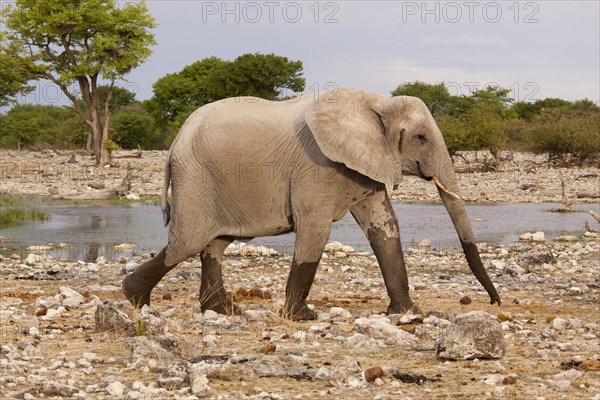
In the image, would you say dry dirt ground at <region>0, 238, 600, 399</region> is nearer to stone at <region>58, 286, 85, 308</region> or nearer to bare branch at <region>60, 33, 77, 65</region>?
stone at <region>58, 286, 85, 308</region>

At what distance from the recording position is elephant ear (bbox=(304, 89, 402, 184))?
10.1m

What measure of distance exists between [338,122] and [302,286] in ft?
5.53

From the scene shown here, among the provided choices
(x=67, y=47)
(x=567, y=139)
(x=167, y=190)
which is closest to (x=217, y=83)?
(x=67, y=47)

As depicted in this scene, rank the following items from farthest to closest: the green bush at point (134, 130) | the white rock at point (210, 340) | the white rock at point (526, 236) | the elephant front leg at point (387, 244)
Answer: the green bush at point (134, 130)
the white rock at point (526, 236)
the elephant front leg at point (387, 244)
the white rock at point (210, 340)

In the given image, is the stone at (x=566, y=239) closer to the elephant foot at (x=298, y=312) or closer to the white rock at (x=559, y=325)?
the white rock at (x=559, y=325)

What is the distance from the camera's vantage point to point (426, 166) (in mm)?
10312

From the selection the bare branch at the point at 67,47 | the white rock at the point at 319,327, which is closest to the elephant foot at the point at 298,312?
the white rock at the point at 319,327

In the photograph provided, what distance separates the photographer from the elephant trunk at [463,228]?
397 inches

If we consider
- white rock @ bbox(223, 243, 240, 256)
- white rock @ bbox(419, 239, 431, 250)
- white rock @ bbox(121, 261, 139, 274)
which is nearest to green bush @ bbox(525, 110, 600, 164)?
white rock @ bbox(419, 239, 431, 250)

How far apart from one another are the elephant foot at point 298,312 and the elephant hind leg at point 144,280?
1.53 metres

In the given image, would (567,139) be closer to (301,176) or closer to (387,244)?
(387,244)

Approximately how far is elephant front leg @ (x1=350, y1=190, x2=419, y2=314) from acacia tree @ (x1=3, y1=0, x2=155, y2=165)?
35449mm

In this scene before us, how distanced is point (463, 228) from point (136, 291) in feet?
11.6

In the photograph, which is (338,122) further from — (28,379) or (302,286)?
(28,379)
